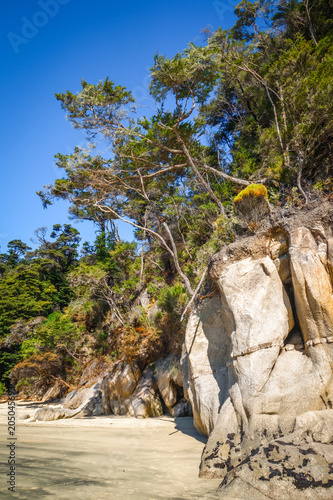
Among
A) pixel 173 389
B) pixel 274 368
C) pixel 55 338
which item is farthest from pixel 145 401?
pixel 55 338

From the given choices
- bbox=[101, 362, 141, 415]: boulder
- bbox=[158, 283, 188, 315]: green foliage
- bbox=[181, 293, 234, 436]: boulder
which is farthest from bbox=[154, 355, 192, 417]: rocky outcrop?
bbox=[181, 293, 234, 436]: boulder

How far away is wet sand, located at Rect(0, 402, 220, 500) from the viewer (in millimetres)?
4098

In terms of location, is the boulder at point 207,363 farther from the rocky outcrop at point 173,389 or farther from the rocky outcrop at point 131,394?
the rocky outcrop at point 131,394

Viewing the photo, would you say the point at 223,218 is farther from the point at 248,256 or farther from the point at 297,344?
the point at 297,344

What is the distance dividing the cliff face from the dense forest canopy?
1510 millimetres

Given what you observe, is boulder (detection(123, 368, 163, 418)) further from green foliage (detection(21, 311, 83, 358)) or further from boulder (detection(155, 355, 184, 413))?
green foliage (detection(21, 311, 83, 358))

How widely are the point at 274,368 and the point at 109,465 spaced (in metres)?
3.80

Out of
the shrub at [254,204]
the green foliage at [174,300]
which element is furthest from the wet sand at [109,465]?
the shrub at [254,204]

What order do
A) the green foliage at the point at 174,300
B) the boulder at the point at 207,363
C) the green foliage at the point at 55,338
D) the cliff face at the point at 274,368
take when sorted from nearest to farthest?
the cliff face at the point at 274,368
the boulder at the point at 207,363
the green foliage at the point at 174,300
the green foliage at the point at 55,338

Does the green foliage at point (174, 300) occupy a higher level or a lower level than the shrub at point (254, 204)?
lower

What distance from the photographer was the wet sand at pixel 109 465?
410cm

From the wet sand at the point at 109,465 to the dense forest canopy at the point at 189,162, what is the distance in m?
4.14

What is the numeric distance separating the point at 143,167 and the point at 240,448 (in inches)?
447

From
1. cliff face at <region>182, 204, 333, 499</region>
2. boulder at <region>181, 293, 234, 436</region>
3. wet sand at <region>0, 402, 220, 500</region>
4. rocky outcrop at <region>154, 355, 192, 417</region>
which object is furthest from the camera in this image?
rocky outcrop at <region>154, 355, 192, 417</region>
